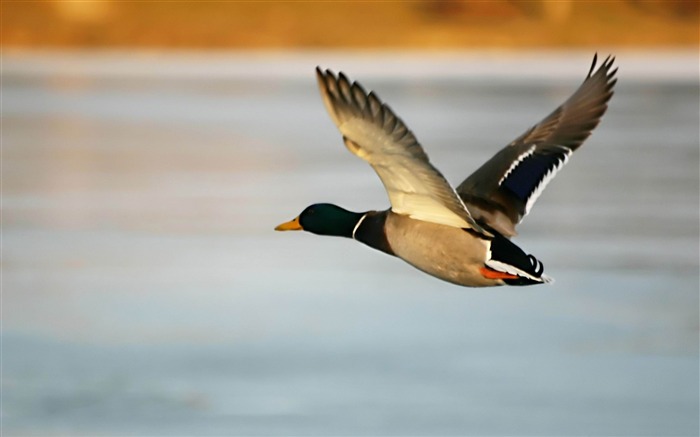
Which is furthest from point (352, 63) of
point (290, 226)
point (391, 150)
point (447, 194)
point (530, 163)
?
point (391, 150)

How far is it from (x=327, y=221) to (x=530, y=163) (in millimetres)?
841

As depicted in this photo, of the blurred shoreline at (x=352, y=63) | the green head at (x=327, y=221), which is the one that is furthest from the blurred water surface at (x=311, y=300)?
the blurred shoreline at (x=352, y=63)

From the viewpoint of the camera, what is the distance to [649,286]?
754 cm

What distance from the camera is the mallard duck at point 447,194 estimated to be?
184 inches

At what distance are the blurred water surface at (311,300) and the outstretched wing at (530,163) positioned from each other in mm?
732

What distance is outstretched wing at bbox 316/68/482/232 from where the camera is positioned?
4.62 metres

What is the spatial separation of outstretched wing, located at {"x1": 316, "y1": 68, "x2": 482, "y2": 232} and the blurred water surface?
0.87m

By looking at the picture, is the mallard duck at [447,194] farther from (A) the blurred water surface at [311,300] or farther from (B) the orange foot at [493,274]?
(A) the blurred water surface at [311,300]

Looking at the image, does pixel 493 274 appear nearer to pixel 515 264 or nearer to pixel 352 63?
pixel 515 264

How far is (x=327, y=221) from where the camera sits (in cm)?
593

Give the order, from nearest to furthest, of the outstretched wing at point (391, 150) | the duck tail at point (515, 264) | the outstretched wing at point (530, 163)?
the outstretched wing at point (391, 150), the duck tail at point (515, 264), the outstretched wing at point (530, 163)

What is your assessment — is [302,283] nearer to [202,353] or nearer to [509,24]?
[202,353]

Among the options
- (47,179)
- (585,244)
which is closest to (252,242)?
(585,244)

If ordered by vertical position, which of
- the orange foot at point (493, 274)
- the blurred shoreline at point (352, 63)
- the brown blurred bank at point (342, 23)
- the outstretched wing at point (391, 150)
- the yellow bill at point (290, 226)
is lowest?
the orange foot at point (493, 274)
